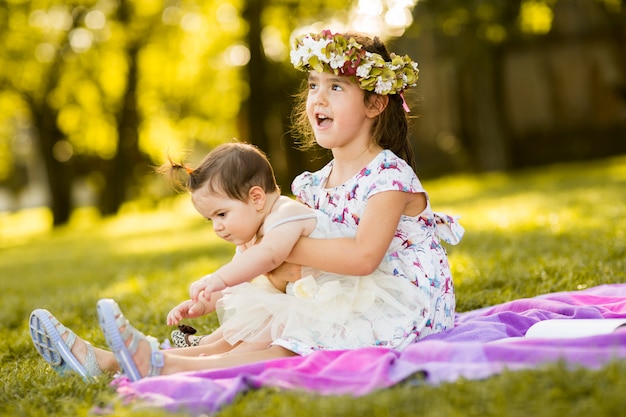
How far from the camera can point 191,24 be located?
20969 millimetres

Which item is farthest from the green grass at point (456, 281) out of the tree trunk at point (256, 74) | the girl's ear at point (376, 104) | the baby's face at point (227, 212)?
the tree trunk at point (256, 74)

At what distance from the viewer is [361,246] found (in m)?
2.85

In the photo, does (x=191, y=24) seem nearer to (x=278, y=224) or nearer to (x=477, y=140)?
(x=477, y=140)

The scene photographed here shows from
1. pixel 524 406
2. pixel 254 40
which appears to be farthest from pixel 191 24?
pixel 524 406

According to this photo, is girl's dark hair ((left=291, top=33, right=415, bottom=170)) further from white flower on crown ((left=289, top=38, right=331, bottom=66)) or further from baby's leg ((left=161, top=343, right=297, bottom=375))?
baby's leg ((left=161, top=343, right=297, bottom=375))

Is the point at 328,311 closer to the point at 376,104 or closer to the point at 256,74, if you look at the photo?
the point at 376,104

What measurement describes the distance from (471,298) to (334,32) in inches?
62.2

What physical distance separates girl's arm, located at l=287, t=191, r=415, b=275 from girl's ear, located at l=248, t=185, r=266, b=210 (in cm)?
21

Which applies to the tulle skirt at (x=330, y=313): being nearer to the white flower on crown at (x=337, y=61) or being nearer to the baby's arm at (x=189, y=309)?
the baby's arm at (x=189, y=309)

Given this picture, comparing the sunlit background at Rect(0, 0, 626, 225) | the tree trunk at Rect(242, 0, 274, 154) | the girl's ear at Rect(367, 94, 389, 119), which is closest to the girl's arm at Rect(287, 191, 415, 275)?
the girl's ear at Rect(367, 94, 389, 119)

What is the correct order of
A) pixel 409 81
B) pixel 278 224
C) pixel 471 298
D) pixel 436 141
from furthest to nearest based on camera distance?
pixel 436 141, pixel 471 298, pixel 409 81, pixel 278 224

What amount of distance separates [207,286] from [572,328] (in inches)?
49.9

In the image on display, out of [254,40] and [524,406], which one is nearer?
[524,406]

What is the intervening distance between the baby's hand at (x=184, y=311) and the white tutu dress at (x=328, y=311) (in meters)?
0.14
